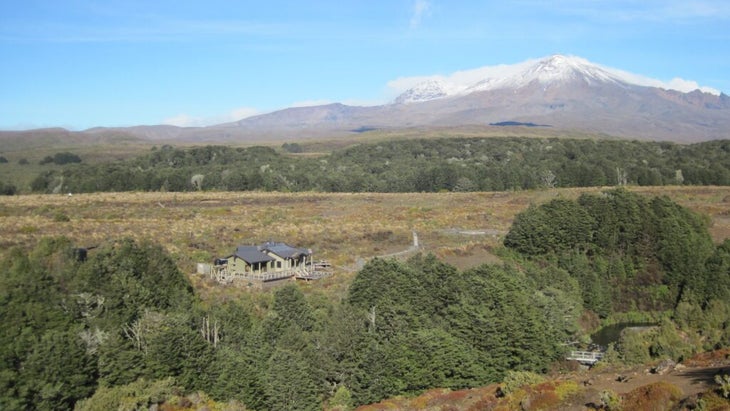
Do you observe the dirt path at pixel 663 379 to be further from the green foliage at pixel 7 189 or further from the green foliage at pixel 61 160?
the green foliage at pixel 61 160

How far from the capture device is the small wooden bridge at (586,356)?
1429 inches

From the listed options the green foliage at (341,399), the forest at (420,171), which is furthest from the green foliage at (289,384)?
the forest at (420,171)

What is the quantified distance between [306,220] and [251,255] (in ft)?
88.8

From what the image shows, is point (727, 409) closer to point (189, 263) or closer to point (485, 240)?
point (189, 263)

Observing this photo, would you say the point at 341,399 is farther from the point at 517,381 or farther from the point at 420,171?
the point at 420,171

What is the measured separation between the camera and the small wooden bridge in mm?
36294

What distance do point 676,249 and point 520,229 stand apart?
481 inches

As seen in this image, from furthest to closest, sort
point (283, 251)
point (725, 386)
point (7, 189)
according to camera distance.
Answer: point (7, 189) → point (283, 251) → point (725, 386)

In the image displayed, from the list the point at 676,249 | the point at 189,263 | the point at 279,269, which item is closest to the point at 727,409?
the point at 279,269

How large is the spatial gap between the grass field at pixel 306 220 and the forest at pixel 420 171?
11749mm

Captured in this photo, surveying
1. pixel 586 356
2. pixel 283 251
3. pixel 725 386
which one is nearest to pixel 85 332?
pixel 283 251

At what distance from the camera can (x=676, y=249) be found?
2082 inches

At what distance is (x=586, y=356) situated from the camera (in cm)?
3722

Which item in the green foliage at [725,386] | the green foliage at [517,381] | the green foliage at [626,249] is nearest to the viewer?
the green foliage at [725,386]
